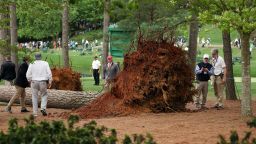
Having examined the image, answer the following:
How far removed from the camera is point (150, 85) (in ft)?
61.9

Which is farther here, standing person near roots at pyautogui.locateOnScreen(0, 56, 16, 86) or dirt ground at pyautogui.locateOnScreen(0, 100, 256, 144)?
standing person near roots at pyautogui.locateOnScreen(0, 56, 16, 86)

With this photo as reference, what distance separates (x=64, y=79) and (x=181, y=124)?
9.63m

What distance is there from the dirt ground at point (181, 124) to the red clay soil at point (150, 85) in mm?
584

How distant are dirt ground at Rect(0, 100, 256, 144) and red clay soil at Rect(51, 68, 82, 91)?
14.6 feet

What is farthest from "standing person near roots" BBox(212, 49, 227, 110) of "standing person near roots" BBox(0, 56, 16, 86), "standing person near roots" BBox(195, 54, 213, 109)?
"standing person near roots" BBox(0, 56, 16, 86)

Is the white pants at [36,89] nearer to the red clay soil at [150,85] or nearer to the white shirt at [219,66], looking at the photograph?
the red clay soil at [150,85]

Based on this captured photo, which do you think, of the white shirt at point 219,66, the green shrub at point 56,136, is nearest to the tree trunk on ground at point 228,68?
the white shirt at point 219,66

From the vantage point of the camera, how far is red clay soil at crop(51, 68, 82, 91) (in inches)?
969

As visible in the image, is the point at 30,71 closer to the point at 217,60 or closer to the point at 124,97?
the point at 124,97

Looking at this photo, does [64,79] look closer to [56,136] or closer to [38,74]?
[38,74]

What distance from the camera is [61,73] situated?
81.6 feet

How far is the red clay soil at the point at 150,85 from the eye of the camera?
18859 mm

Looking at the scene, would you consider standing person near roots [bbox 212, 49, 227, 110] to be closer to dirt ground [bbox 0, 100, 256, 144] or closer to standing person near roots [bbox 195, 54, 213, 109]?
standing person near roots [bbox 195, 54, 213, 109]

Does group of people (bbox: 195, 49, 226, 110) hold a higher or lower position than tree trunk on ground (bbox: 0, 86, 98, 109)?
higher
